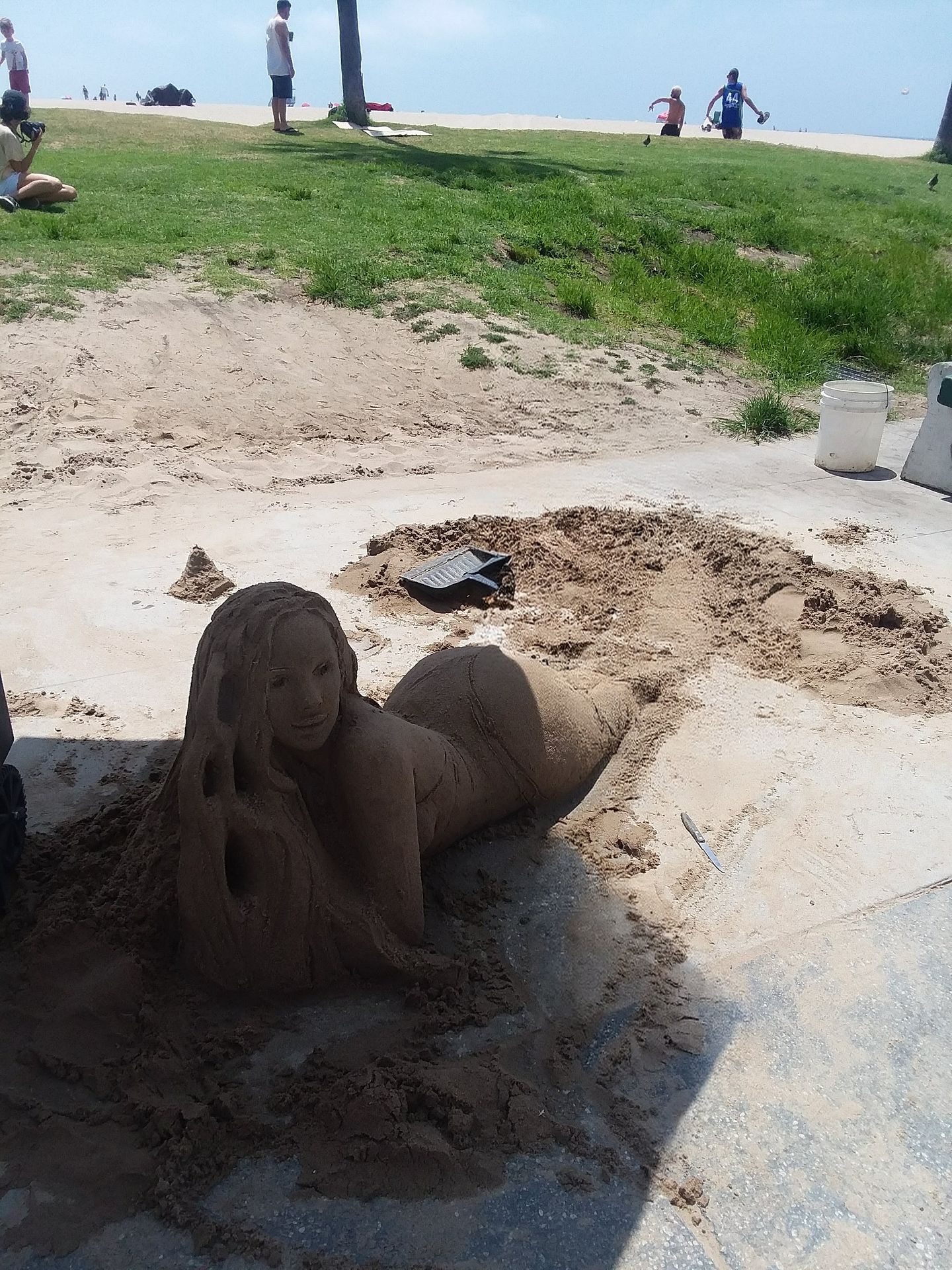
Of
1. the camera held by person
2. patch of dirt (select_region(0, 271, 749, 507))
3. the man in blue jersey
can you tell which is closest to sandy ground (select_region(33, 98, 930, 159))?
the man in blue jersey

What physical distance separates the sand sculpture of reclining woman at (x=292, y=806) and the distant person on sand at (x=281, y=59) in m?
16.6

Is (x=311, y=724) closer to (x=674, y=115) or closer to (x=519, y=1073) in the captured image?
(x=519, y=1073)

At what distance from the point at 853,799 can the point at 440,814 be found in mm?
1594

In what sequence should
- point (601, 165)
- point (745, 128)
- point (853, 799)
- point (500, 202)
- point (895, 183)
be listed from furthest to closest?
point (745, 128) < point (895, 183) < point (601, 165) < point (500, 202) < point (853, 799)

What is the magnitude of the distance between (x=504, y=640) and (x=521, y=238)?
302 inches

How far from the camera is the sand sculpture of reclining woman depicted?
269cm

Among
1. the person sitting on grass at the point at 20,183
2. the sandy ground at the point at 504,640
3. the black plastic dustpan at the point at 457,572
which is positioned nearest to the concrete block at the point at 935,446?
the sandy ground at the point at 504,640

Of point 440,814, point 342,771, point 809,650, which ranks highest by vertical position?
point 342,771

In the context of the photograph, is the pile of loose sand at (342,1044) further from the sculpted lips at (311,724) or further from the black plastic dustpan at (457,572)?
the black plastic dustpan at (457,572)

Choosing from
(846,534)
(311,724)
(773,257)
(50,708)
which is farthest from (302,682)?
(773,257)

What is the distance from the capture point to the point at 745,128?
2736 centimetres

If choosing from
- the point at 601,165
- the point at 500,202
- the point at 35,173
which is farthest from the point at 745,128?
the point at 35,173

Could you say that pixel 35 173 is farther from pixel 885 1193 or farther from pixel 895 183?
pixel 895 183

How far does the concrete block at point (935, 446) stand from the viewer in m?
7.23
